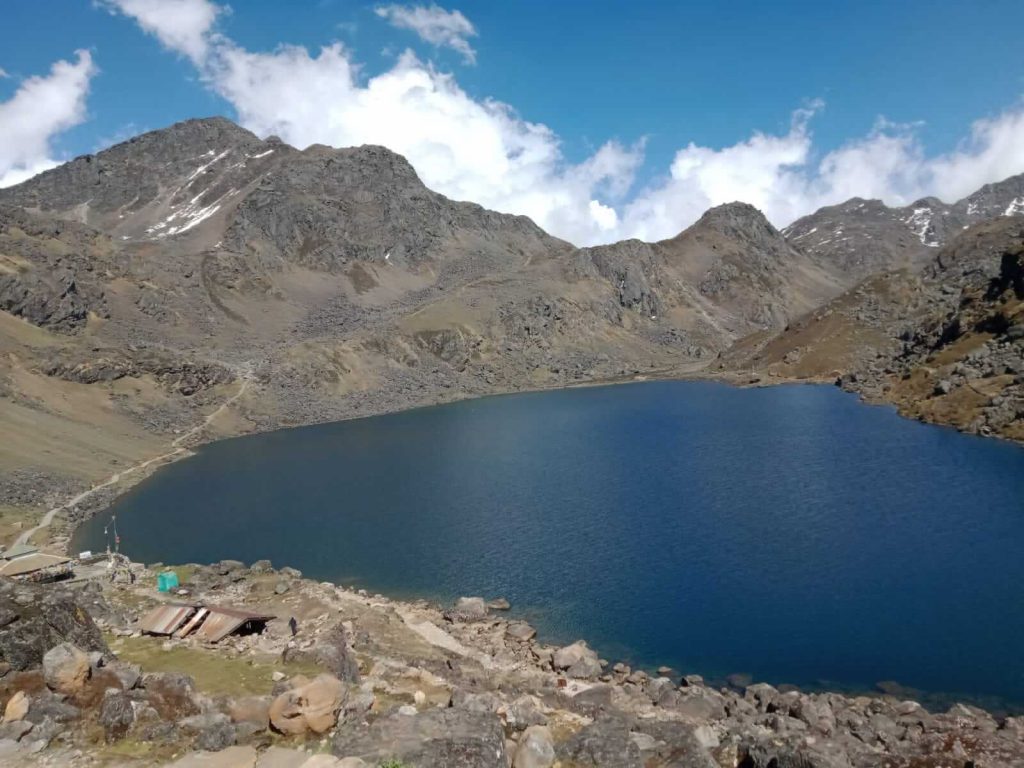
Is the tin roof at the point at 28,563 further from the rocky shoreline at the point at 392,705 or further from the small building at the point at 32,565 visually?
the rocky shoreline at the point at 392,705

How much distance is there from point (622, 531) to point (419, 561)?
69.7ft

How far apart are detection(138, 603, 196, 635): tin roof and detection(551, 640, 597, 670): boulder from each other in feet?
74.7

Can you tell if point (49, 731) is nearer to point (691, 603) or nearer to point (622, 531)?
point (691, 603)

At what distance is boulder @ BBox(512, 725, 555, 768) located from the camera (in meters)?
22.5

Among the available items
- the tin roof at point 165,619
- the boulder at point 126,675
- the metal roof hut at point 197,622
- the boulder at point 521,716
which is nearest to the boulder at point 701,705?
the boulder at point 521,716

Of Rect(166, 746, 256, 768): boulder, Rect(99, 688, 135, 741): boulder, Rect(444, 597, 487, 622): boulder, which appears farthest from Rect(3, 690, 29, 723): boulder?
Rect(444, 597, 487, 622): boulder

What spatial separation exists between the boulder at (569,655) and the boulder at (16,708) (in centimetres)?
3062

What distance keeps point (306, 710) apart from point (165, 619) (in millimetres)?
23671

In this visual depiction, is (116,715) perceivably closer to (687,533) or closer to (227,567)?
(227,567)

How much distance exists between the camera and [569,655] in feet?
151

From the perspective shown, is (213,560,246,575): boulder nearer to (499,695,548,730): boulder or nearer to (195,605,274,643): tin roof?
(195,605,274,643): tin roof

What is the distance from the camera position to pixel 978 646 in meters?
45.4

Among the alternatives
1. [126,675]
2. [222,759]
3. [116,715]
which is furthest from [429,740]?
[126,675]

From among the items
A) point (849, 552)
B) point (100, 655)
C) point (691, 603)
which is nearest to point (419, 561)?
point (691, 603)
